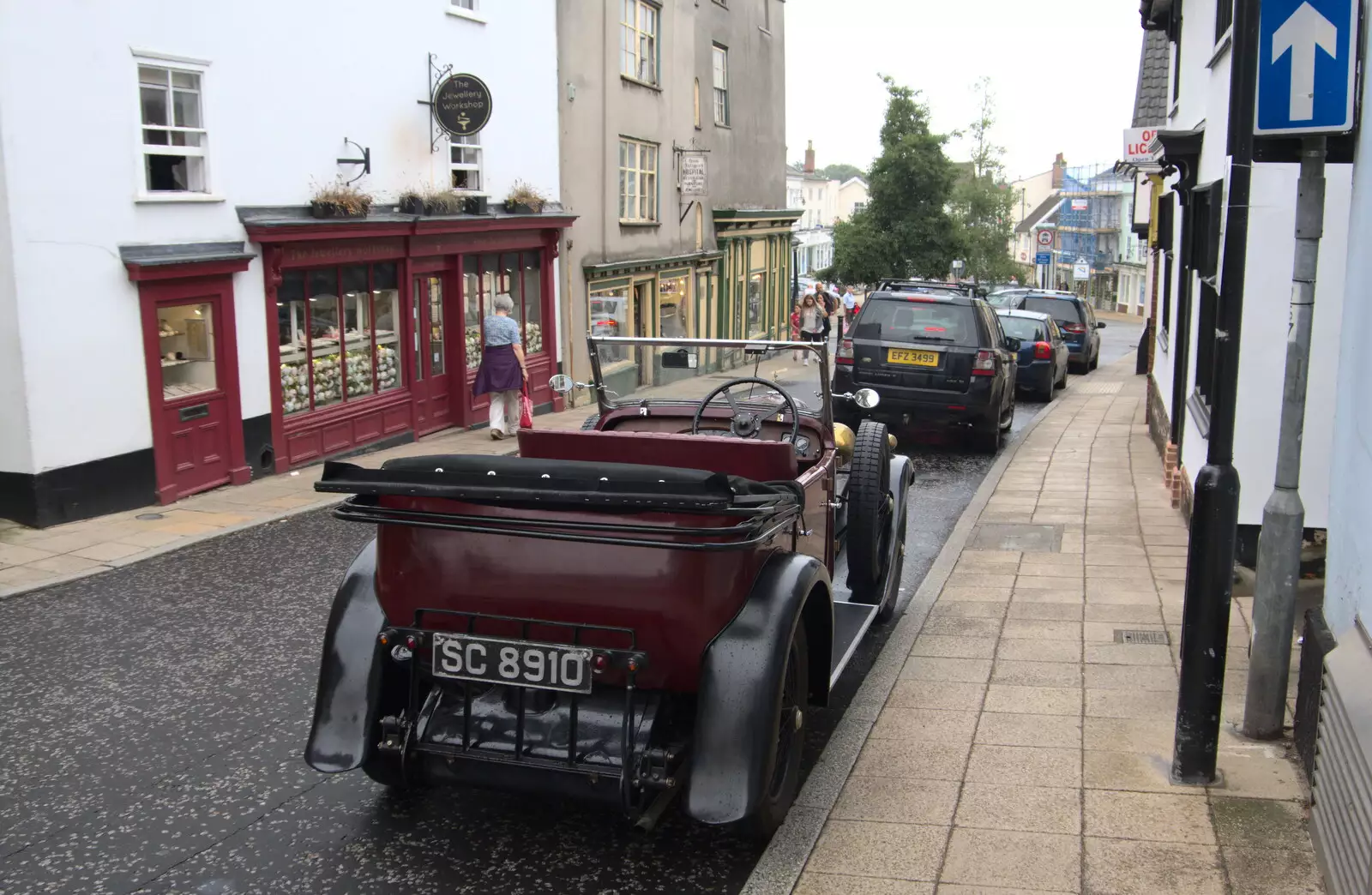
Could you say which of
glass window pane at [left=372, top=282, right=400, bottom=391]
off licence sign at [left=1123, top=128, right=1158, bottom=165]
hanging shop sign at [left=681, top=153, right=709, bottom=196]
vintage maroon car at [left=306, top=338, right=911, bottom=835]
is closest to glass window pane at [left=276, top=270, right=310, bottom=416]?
glass window pane at [left=372, top=282, right=400, bottom=391]

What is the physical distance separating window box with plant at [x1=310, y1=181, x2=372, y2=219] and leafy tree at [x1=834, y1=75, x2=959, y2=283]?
27244mm

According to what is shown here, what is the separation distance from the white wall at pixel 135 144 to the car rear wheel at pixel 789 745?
7.74 meters

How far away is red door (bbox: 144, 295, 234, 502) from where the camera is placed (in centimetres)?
1110

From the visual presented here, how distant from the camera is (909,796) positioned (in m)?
4.91

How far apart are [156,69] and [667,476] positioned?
9.21m

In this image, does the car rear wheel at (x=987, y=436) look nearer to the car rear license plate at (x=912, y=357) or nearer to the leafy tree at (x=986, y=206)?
the car rear license plate at (x=912, y=357)

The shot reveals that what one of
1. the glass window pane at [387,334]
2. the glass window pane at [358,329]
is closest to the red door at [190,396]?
the glass window pane at [358,329]

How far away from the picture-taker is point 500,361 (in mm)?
14742

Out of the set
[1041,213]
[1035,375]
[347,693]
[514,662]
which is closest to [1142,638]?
[514,662]

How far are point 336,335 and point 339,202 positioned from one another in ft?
5.19

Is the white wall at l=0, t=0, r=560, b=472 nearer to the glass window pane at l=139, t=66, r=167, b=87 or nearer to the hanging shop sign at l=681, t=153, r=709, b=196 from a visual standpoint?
the glass window pane at l=139, t=66, r=167, b=87

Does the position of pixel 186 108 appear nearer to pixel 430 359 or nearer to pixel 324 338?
pixel 324 338

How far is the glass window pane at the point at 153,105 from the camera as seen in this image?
10.9 m

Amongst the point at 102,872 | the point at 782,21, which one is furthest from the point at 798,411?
the point at 782,21
